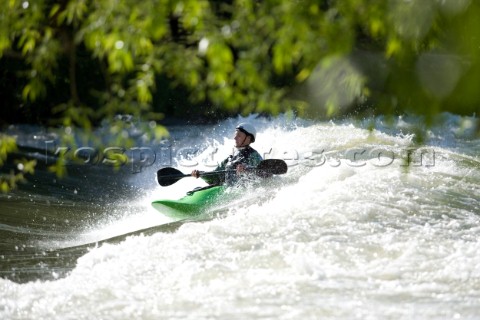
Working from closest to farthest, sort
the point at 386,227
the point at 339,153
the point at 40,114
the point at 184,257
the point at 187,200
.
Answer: the point at 184,257 → the point at 386,227 → the point at 187,200 → the point at 339,153 → the point at 40,114

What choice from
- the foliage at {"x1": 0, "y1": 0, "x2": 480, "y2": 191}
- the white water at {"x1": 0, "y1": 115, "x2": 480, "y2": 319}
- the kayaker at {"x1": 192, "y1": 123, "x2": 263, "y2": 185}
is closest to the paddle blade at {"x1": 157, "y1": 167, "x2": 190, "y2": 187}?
the kayaker at {"x1": 192, "y1": 123, "x2": 263, "y2": 185}

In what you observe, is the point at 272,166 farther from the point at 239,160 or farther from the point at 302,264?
the point at 302,264

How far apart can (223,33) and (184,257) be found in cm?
306

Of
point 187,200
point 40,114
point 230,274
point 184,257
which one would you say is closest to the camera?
point 230,274

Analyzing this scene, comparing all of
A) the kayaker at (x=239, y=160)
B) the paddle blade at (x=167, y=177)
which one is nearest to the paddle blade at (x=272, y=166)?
the kayaker at (x=239, y=160)

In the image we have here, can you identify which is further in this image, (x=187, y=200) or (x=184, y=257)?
(x=187, y=200)

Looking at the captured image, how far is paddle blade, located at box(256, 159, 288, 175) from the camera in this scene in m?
9.23

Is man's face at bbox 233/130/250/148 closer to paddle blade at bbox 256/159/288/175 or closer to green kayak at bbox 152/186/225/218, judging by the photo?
paddle blade at bbox 256/159/288/175

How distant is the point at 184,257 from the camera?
5.86 meters

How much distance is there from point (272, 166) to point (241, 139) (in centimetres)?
54

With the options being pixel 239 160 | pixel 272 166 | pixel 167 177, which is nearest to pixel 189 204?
pixel 239 160

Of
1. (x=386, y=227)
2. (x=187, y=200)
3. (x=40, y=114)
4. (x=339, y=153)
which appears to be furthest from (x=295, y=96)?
(x=386, y=227)

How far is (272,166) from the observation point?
9266 mm

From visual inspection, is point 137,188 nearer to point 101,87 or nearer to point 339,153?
point 339,153
